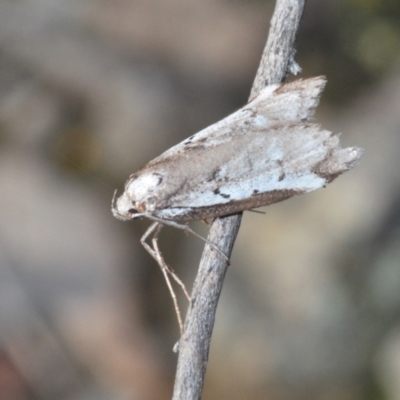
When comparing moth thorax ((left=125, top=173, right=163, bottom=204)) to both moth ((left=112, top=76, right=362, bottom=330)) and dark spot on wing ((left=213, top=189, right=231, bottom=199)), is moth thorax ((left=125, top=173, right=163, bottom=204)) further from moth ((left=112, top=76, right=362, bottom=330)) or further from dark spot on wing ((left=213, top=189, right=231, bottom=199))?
dark spot on wing ((left=213, top=189, right=231, bottom=199))

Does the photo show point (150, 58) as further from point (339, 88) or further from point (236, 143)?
point (236, 143)

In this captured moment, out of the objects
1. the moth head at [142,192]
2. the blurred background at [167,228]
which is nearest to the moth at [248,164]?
the moth head at [142,192]

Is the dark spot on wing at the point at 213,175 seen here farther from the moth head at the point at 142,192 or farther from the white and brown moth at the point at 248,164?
the moth head at the point at 142,192

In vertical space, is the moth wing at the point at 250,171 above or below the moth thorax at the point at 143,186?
below

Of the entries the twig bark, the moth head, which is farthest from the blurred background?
the twig bark

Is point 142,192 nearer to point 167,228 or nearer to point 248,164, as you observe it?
point 248,164

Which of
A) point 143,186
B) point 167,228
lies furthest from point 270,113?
point 167,228
